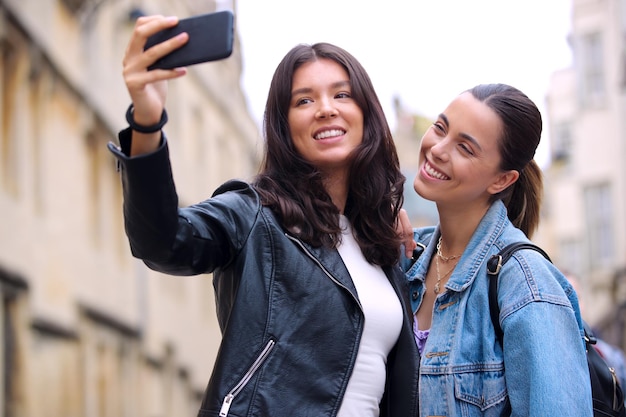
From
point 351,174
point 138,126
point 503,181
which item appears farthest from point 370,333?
point 138,126

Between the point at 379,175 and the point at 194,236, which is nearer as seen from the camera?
the point at 194,236

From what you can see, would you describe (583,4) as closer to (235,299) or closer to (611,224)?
(611,224)

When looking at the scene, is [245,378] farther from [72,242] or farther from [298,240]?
[72,242]

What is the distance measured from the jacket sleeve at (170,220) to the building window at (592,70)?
26.8 metres

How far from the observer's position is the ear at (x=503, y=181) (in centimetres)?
412

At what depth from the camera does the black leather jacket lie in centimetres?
345

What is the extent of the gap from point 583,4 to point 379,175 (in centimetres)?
2921

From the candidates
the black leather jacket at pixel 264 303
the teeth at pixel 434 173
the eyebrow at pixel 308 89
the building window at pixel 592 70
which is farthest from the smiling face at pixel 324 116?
the building window at pixel 592 70

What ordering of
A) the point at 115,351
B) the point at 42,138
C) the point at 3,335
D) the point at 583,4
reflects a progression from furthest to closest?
the point at 583,4
the point at 115,351
the point at 42,138
the point at 3,335

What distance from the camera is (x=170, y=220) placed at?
3.24 m

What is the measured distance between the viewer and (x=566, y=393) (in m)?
3.46

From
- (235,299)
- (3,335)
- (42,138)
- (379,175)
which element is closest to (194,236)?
(235,299)

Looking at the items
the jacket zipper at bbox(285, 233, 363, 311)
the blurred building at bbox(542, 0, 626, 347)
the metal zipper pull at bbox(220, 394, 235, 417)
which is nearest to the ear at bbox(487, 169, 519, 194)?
the jacket zipper at bbox(285, 233, 363, 311)

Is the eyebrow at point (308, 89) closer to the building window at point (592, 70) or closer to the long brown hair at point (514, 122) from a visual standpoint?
the long brown hair at point (514, 122)
